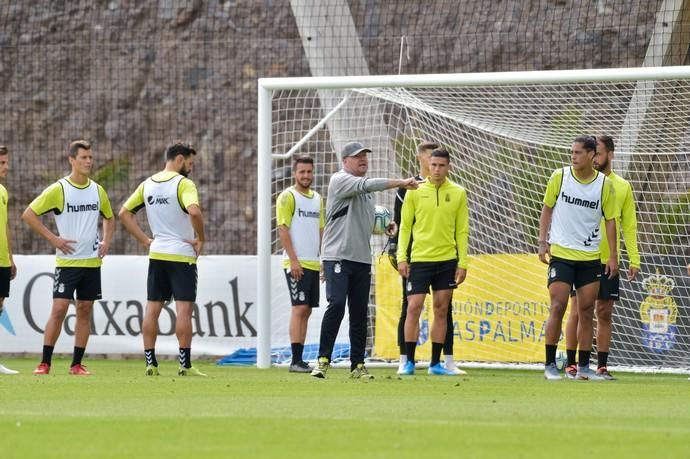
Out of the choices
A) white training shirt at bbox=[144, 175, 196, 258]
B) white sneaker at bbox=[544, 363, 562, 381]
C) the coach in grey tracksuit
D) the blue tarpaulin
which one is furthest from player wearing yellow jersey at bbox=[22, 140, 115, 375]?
white sneaker at bbox=[544, 363, 562, 381]

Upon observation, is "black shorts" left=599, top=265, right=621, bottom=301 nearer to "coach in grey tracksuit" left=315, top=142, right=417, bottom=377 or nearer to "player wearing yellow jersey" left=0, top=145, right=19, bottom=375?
"coach in grey tracksuit" left=315, top=142, right=417, bottom=377

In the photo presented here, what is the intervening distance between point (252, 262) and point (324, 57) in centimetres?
315

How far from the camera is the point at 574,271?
11.7m

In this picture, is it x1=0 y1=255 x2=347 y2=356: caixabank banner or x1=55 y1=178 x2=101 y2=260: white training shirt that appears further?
x1=0 y1=255 x2=347 y2=356: caixabank banner

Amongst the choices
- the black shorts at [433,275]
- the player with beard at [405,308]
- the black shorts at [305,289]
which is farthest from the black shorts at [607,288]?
the black shorts at [305,289]

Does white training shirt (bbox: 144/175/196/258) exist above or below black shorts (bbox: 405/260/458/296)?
above

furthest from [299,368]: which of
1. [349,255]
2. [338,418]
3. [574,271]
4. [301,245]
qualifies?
[338,418]

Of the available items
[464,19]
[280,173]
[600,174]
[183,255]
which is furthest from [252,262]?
[464,19]

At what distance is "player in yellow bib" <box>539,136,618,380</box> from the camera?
11633 millimetres

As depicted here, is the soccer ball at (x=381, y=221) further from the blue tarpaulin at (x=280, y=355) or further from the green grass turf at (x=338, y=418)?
the blue tarpaulin at (x=280, y=355)

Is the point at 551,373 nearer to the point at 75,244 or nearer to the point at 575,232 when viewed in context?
the point at 575,232

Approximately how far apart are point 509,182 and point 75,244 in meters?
4.85

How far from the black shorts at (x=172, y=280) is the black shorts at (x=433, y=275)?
193cm

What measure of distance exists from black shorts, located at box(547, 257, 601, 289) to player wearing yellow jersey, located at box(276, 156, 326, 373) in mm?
2419
